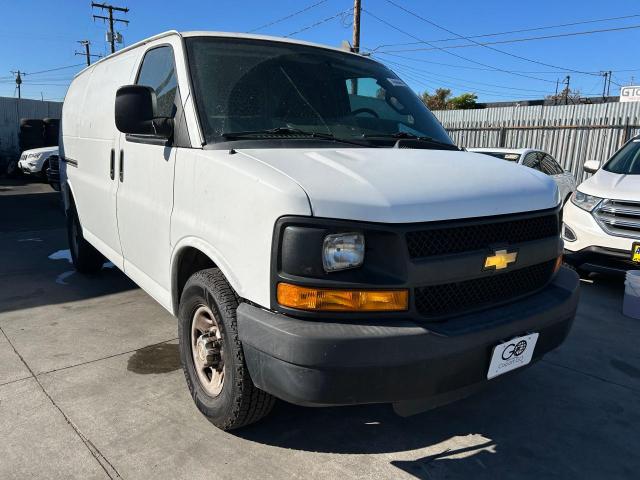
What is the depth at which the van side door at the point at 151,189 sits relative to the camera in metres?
2.92

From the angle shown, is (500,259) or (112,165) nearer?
(500,259)

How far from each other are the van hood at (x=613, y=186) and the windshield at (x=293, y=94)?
2819 millimetres

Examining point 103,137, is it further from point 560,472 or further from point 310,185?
point 560,472

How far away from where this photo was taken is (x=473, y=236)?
225 cm

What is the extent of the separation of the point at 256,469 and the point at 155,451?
538 mm

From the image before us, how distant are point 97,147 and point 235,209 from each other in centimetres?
248

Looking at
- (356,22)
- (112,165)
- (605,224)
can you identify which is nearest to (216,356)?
(112,165)

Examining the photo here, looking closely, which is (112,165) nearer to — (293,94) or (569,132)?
(293,94)

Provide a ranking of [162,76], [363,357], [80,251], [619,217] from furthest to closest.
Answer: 1. [80,251]
2. [619,217]
3. [162,76]
4. [363,357]

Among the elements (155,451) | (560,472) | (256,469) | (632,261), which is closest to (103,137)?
(155,451)

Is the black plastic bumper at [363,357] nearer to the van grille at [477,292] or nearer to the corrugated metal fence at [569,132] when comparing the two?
the van grille at [477,292]

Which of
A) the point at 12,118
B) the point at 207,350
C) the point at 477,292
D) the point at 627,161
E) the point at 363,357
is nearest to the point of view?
the point at 363,357

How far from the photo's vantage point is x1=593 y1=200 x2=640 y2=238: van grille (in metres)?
5.07

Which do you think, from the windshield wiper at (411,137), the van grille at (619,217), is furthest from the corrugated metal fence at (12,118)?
the windshield wiper at (411,137)
